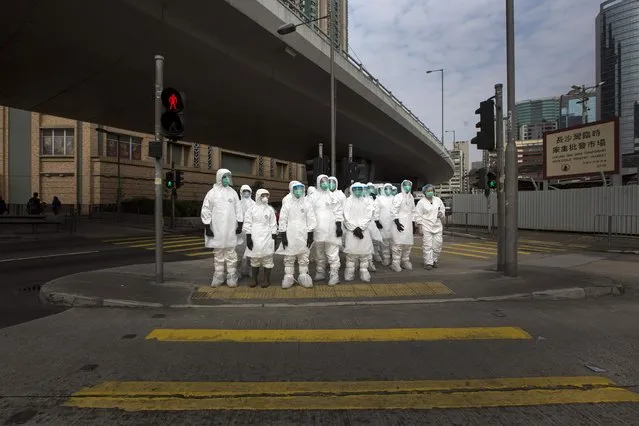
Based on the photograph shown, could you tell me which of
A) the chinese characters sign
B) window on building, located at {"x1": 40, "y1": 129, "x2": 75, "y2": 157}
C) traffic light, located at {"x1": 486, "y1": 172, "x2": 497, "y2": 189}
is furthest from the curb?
window on building, located at {"x1": 40, "y1": 129, "x2": 75, "y2": 157}

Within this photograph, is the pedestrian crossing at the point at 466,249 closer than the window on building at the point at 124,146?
Yes

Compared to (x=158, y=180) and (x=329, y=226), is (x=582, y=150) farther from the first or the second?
(x=158, y=180)

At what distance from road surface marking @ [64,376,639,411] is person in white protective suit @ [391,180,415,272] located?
613 centimetres

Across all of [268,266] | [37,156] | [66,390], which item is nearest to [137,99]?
[268,266]

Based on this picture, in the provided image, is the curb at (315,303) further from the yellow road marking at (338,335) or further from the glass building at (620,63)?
the glass building at (620,63)

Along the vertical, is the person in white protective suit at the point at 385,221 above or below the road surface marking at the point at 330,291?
above

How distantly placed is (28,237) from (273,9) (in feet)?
48.7

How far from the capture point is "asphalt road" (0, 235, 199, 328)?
7.05m

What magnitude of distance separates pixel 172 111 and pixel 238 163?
1813 inches

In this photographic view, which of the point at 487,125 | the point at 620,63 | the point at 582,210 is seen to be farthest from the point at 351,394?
the point at 620,63

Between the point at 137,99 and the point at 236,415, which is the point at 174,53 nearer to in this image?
the point at 137,99

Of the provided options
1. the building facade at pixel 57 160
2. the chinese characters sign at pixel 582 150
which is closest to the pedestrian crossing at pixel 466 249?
the chinese characters sign at pixel 582 150

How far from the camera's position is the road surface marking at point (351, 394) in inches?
144

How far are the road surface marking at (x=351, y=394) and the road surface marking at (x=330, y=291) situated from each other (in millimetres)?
3580
